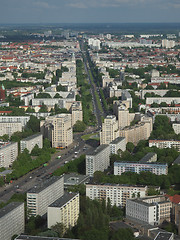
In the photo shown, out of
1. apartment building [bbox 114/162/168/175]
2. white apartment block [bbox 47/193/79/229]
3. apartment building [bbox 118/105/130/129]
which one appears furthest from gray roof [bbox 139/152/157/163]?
apartment building [bbox 118/105/130/129]

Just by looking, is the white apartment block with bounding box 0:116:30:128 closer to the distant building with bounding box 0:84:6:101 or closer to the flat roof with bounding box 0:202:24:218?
the distant building with bounding box 0:84:6:101

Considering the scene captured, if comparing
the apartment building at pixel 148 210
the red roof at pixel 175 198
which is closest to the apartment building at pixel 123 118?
the red roof at pixel 175 198

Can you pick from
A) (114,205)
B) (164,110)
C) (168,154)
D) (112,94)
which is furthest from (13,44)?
(114,205)

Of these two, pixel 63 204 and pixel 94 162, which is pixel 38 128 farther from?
pixel 63 204

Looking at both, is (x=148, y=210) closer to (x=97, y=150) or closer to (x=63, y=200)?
(x=63, y=200)

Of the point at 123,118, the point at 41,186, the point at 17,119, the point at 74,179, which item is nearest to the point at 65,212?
the point at 41,186
